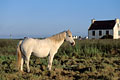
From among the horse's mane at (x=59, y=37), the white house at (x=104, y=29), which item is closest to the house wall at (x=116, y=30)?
the white house at (x=104, y=29)

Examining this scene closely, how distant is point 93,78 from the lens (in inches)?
239

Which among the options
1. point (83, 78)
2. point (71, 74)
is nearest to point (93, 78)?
point (83, 78)

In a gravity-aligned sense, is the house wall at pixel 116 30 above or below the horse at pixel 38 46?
above

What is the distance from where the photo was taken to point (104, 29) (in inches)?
1695

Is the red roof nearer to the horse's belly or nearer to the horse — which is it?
the horse

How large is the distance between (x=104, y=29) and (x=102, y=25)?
1441mm

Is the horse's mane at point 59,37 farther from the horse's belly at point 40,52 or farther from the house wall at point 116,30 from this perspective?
the house wall at point 116,30

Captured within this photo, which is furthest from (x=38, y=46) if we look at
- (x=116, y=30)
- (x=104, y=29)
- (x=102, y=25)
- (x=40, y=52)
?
(x=102, y=25)

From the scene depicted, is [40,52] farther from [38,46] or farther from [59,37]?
[59,37]

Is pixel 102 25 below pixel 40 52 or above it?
above

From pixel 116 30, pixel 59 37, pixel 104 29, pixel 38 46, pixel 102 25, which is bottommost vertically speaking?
pixel 38 46

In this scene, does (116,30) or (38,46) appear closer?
(38,46)

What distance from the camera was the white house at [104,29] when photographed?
42378mm

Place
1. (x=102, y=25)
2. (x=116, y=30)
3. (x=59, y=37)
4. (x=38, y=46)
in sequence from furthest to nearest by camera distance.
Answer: (x=102, y=25), (x=116, y=30), (x=59, y=37), (x=38, y=46)
